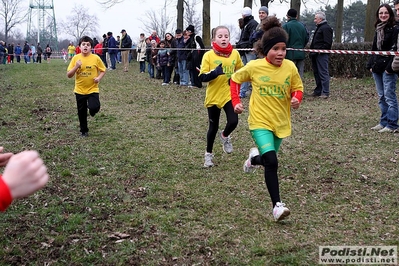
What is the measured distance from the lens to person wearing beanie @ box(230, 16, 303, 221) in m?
4.68

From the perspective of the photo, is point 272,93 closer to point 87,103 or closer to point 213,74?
point 213,74

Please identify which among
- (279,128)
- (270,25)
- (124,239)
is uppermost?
(270,25)

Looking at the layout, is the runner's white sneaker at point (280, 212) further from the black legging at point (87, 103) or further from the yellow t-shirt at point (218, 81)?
the black legging at point (87, 103)

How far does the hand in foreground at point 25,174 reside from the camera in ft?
5.39

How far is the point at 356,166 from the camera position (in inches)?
263

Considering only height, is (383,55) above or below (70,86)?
above

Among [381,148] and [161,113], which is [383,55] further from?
[161,113]

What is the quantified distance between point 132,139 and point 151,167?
6.29 feet

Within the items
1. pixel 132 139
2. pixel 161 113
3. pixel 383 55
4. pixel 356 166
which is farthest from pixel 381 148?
pixel 161 113

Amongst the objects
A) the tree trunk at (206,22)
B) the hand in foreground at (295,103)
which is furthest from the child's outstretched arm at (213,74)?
the tree trunk at (206,22)

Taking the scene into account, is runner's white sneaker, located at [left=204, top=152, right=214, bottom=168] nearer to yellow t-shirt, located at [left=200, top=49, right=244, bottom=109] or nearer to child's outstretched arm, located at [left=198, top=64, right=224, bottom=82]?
yellow t-shirt, located at [left=200, top=49, right=244, bottom=109]

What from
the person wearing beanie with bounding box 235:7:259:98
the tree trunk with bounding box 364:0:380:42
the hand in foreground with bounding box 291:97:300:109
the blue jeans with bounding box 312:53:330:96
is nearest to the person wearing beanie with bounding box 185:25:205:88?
the person wearing beanie with bounding box 235:7:259:98

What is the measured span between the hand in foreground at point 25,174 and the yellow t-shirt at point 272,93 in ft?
10.9

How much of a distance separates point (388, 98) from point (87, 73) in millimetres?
5488
